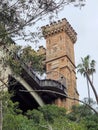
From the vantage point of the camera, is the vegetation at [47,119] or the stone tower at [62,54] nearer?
the vegetation at [47,119]

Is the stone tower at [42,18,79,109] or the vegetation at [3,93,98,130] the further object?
the stone tower at [42,18,79,109]

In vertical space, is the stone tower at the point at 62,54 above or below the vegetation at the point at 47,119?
above

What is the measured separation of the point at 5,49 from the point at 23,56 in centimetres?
84

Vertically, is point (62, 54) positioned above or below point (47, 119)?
above

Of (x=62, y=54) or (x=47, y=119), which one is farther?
(x=62, y=54)

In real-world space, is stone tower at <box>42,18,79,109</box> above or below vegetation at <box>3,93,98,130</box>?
above

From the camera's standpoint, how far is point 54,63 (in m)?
67.4

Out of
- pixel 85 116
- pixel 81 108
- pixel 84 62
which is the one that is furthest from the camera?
A: pixel 84 62

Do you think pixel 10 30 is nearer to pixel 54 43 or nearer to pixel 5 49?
pixel 5 49

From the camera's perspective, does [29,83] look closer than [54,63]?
Yes

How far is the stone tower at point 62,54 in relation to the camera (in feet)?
212

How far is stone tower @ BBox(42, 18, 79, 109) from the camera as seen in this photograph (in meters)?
64.6

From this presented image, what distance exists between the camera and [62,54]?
220 feet

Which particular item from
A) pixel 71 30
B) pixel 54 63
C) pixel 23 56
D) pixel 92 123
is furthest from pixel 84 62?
pixel 23 56
